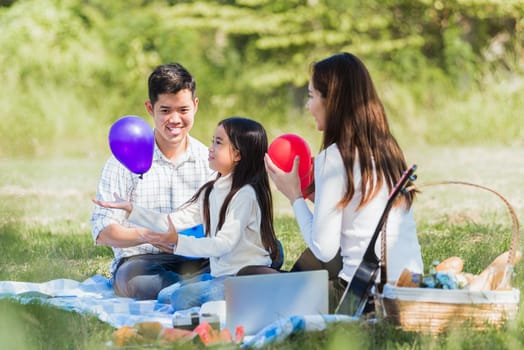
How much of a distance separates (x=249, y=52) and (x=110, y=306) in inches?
452

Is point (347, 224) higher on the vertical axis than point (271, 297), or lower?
higher

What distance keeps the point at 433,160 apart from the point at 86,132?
5047 millimetres

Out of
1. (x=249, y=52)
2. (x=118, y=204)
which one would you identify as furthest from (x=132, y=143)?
(x=249, y=52)

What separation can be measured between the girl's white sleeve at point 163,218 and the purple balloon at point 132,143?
28 centimetres

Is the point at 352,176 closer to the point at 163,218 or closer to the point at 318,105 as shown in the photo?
the point at 318,105

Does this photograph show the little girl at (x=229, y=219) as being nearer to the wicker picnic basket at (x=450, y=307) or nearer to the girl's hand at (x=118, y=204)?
the girl's hand at (x=118, y=204)

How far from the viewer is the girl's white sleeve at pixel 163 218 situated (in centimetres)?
425

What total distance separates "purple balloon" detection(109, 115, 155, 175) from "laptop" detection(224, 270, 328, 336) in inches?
45.4

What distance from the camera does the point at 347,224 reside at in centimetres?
374

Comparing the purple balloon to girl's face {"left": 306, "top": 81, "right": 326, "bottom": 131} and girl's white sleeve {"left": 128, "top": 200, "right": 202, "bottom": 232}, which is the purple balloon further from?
girl's face {"left": 306, "top": 81, "right": 326, "bottom": 131}

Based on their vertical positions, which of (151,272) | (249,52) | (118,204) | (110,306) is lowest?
(110,306)

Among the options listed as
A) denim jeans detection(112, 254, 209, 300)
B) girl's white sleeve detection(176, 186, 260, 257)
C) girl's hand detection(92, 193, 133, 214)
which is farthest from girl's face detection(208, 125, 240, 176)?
denim jeans detection(112, 254, 209, 300)

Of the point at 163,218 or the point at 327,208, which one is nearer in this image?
the point at 327,208

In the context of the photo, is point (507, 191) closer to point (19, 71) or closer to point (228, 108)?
point (228, 108)
